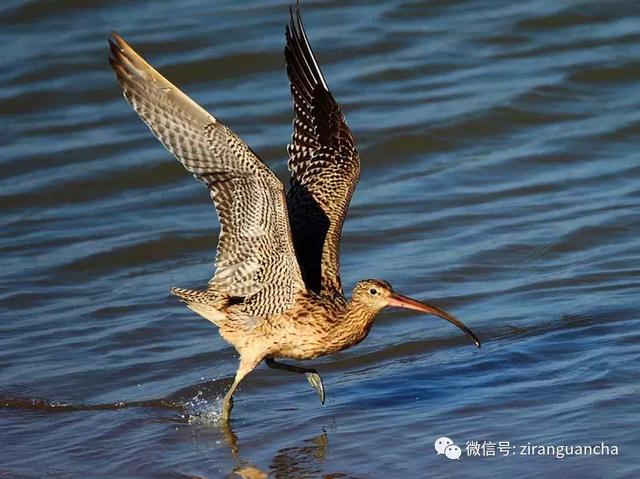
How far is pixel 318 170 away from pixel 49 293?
2.49 meters

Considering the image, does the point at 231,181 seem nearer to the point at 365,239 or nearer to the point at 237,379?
the point at 237,379

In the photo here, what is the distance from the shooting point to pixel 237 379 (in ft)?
24.5

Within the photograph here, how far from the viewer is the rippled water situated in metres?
6.91

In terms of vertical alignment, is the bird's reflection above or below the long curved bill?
below

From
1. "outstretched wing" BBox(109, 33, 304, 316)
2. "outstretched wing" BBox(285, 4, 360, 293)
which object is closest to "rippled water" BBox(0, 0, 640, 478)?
"outstretched wing" BBox(109, 33, 304, 316)

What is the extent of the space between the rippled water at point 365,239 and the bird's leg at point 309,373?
0.11 metres

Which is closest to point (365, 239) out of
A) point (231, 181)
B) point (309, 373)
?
point (309, 373)

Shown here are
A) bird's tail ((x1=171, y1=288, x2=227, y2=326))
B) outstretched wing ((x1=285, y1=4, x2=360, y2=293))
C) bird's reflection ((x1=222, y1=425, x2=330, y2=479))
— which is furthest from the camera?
outstretched wing ((x1=285, y1=4, x2=360, y2=293))

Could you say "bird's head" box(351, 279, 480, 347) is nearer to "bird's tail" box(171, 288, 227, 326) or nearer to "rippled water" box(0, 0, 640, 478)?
"rippled water" box(0, 0, 640, 478)

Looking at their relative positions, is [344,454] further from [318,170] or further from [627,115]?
[627,115]

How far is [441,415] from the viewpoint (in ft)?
22.9

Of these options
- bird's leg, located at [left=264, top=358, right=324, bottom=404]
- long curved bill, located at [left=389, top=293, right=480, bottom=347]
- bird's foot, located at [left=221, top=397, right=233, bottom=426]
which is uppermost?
long curved bill, located at [left=389, top=293, right=480, bottom=347]

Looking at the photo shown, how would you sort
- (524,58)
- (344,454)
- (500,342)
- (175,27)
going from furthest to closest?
1. (175,27)
2. (524,58)
3. (500,342)
4. (344,454)

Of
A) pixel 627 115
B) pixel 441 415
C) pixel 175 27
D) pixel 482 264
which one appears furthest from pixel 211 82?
pixel 441 415
